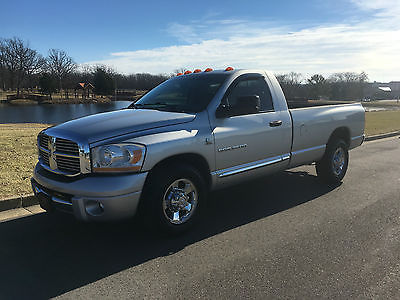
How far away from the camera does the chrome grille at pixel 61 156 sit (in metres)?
3.36

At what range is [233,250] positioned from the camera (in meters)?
3.51

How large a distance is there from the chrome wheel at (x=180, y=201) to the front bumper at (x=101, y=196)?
1.30 ft

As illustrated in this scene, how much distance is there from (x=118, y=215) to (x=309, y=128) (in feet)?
10.9

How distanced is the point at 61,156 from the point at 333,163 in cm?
443

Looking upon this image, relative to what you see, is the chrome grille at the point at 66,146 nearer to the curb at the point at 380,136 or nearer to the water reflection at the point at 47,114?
the curb at the point at 380,136

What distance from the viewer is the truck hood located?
336cm

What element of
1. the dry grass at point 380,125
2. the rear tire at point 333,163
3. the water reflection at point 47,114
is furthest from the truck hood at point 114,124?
the water reflection at point 47,114

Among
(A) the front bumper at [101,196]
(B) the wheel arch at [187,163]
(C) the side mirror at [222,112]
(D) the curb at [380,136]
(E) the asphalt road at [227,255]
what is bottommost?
(D) the curb at [380,136]

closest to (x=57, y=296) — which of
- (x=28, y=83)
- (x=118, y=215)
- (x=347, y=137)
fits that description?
(x=118, y=215)

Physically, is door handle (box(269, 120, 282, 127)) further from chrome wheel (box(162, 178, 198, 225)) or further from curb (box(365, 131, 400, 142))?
curb (box(365, 131, 400, 142))

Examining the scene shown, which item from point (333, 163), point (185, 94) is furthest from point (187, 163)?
point (333, 163)

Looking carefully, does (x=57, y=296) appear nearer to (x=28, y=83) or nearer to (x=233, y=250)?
(x=233, y=250)

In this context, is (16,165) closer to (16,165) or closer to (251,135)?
(16,165)

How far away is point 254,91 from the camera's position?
4.71 m
